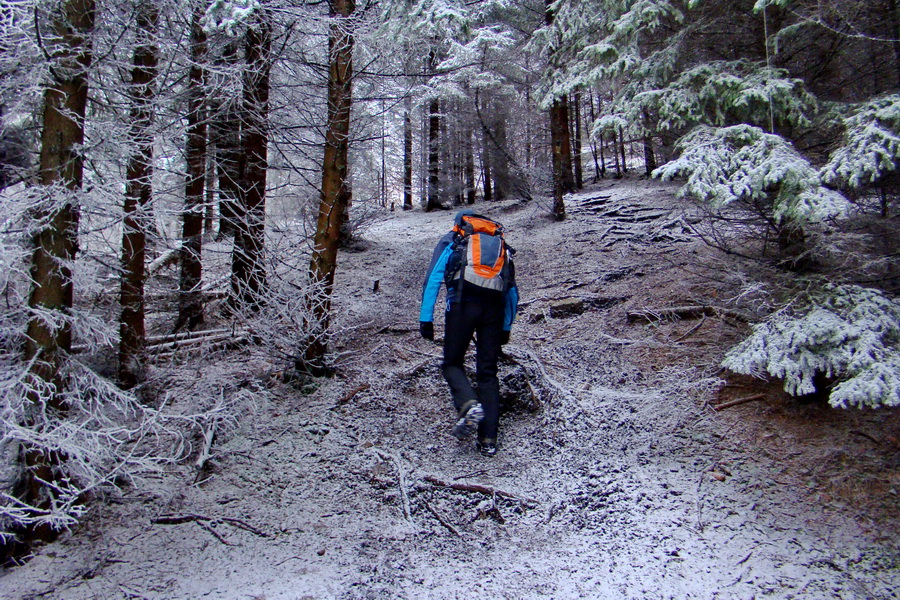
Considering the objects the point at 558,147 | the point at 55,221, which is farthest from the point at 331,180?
the point at 558,147

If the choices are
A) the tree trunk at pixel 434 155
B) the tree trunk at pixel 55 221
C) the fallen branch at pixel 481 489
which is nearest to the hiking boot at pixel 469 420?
the fallen branch at pixel 481 489

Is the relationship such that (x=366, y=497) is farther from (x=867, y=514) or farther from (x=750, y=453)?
(x=867, y=514)

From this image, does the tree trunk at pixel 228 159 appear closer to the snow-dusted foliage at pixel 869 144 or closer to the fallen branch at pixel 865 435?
the snow-dusted foliage at pixel 869 144

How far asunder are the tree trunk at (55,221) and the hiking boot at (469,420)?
126 inches

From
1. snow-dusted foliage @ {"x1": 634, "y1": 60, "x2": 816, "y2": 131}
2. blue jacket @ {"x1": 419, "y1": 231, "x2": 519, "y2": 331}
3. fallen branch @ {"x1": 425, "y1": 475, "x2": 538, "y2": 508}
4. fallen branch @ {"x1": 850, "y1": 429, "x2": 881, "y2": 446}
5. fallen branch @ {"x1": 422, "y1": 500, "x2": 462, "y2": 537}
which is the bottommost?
fallen branch @ {"x1": 422, "y1": 500, "x2": 462, "y2": 537}

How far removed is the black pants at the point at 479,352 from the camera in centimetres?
436

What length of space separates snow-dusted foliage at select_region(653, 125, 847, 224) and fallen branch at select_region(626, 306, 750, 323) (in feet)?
5.04

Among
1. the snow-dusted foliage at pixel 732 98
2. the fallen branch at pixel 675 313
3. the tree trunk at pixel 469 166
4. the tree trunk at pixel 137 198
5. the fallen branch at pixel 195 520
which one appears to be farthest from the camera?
the tree trunk at pixel 469 166

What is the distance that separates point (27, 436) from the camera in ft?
10.3

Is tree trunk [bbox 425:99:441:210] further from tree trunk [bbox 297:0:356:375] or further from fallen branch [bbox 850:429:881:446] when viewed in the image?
fallen branch [bbox 850:429:881:446]

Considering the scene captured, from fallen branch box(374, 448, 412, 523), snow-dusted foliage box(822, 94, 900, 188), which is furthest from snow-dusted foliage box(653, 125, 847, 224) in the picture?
fallen branch box(374, 448, 412, 523)

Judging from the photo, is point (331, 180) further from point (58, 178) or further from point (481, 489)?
point (481, 489)

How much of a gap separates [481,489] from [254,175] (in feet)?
20.5

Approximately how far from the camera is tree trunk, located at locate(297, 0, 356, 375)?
17.9 ft
